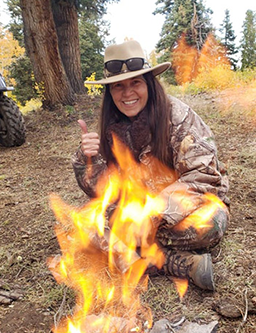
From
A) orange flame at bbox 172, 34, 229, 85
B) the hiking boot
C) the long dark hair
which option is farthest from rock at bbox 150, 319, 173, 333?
orange flame at bbox 172, 34, 229, 85

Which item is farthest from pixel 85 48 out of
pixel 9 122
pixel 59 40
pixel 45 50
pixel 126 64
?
pixel 126 64

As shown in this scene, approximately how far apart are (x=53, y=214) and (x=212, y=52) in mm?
20527

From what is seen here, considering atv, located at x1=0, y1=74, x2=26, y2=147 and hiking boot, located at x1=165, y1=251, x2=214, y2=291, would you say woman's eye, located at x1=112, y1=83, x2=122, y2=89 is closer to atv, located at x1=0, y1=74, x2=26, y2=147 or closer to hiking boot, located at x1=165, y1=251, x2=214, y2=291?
hiking boot, located at x1=165, y1=251, x2=214, y2=291

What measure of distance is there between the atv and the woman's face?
367 centimetres

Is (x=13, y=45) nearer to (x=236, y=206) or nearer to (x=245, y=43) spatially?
(x=245, y=43)

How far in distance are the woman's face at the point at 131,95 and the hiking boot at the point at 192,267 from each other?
3.37ft

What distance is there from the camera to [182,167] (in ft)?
6.77

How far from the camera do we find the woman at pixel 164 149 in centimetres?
197

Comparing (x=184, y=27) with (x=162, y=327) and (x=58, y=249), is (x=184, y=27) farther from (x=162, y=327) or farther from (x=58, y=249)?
(x=162, y=327)

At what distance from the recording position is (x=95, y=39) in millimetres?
20562

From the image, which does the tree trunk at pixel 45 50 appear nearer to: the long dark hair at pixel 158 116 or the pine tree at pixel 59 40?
the pine tree at pixel 59 40

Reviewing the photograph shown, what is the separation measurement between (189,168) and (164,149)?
0.82 ft

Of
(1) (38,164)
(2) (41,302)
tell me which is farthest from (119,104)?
(1) (38,164)

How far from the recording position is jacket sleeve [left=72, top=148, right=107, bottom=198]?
236 centimetres
